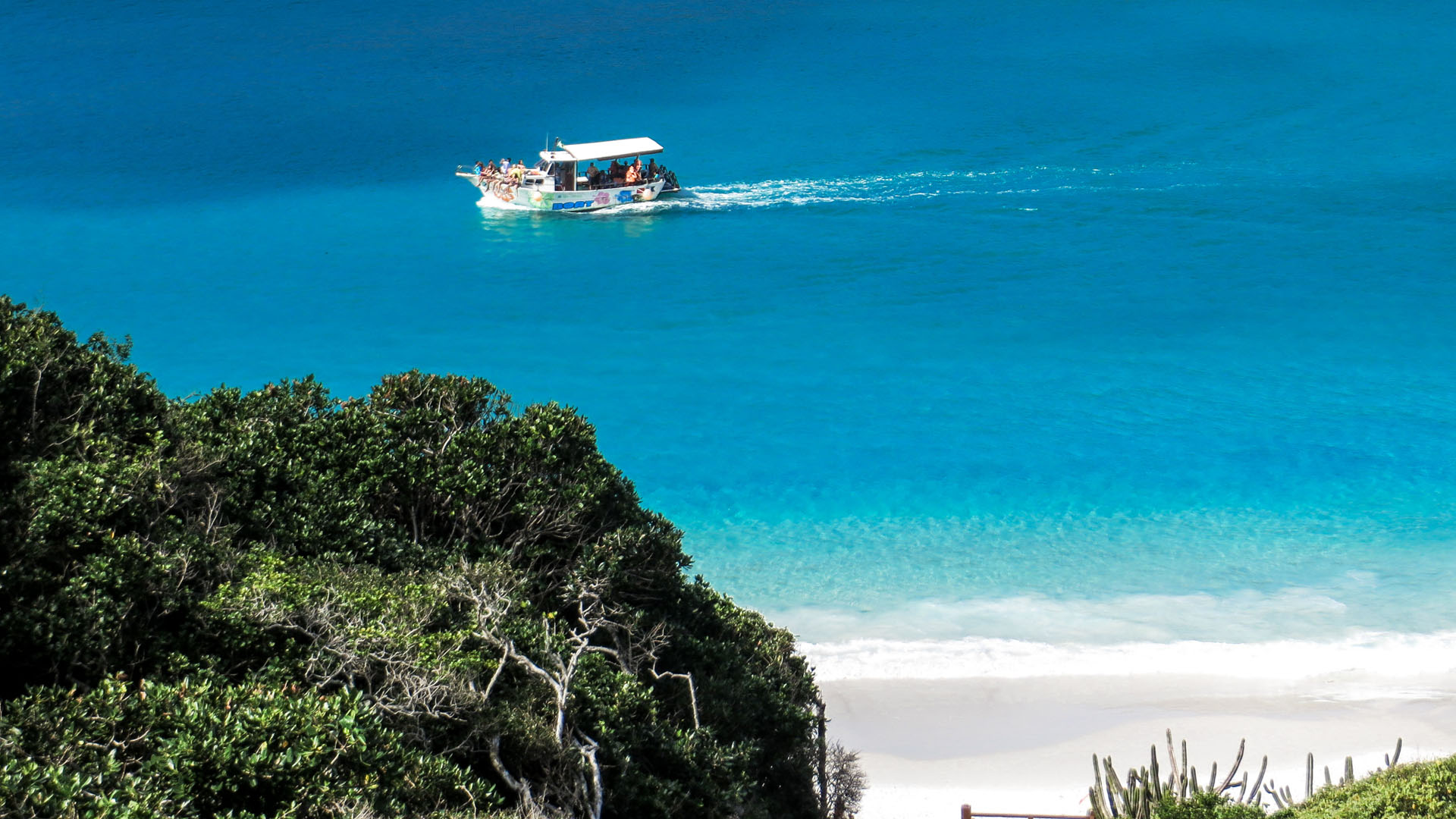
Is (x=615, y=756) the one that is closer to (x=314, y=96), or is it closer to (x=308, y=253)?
(x=308, y=253)

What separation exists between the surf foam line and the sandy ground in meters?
0.13

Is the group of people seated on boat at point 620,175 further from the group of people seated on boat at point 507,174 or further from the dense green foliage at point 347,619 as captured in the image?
the dense green foliage at point 347,619

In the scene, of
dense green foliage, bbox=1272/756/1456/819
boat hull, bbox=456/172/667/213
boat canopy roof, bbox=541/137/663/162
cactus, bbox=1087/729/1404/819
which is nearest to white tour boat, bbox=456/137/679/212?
boat hull, bbox=456/172/667/213

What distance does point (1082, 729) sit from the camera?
16.0 meters

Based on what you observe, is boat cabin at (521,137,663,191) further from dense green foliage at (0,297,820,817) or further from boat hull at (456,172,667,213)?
dense green foliage at (0,297,820,817)

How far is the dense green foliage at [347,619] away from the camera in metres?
6.00

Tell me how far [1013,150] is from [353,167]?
27681mm

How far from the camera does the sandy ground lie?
14.7 m

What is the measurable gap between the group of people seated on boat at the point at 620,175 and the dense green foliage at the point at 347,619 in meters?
33.1

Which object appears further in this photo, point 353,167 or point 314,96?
point 314,96

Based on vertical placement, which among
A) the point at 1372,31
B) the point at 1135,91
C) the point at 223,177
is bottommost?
the point at 223,177

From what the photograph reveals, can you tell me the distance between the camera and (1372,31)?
63219 mm

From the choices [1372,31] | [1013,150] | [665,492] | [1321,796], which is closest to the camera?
[1321,796]

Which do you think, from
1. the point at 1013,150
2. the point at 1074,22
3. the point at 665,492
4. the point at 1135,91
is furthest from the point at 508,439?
the point at 1074,22
